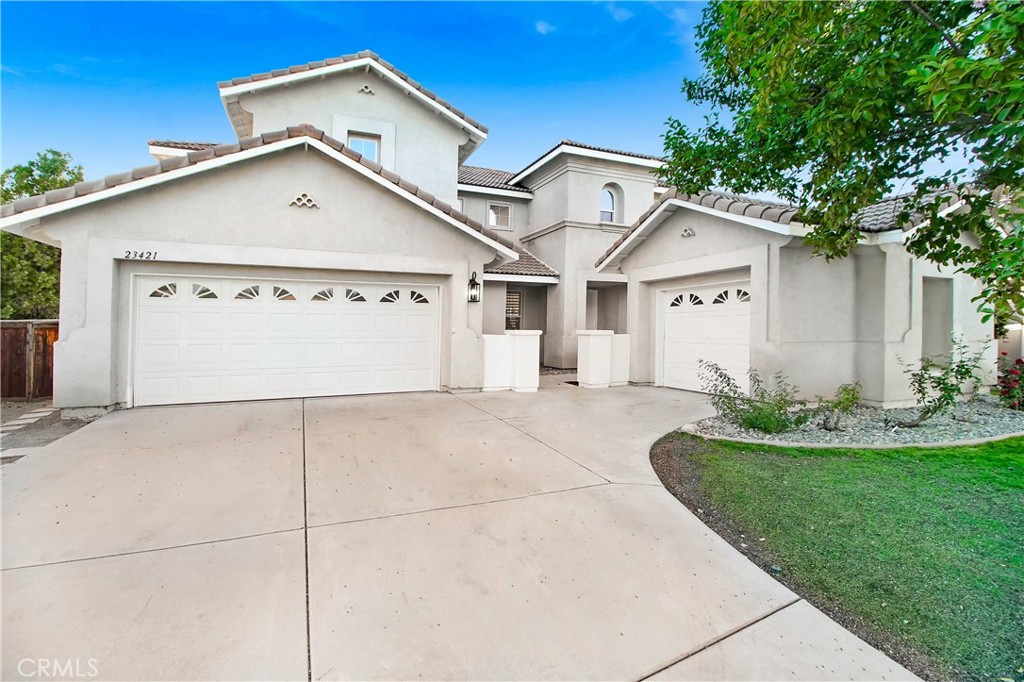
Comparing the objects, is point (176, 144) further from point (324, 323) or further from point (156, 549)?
point (156, 549)

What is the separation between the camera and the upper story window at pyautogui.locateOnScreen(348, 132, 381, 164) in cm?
1227

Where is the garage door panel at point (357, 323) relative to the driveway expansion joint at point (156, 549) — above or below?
above

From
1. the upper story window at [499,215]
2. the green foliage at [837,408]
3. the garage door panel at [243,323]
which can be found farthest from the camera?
the upper story window at [499,215]

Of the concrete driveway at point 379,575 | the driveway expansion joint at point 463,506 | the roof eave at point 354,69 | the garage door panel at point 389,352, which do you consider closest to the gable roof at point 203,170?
the garage door panel at point 389,352

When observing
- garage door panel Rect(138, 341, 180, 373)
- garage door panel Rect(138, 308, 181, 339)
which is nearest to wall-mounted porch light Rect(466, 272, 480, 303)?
garage door panel Rect(138, 308, 181, 339)

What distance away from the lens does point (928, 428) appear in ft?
24.7

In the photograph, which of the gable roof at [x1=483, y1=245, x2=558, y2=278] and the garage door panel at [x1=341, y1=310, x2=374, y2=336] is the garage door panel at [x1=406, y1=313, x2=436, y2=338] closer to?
the garage door panel at [x1=341, y1=310, x2=374, y2=336]

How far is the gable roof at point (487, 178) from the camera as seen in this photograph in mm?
17312

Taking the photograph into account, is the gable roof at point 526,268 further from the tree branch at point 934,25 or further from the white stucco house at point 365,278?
the tree branch at point 934,25

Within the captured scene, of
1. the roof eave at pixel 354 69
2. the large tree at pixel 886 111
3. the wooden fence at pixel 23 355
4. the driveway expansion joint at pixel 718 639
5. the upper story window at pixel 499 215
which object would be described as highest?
the roof eave at pixel 354 69

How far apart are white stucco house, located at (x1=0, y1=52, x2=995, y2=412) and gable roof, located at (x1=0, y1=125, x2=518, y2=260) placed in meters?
0.03

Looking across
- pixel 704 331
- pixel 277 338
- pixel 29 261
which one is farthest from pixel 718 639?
pixel 29 261

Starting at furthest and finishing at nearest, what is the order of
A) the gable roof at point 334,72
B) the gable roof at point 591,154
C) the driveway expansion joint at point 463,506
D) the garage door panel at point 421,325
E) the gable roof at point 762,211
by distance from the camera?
1. the gable roof at point 591,154
2. the gable roof at point 334,72
3. the garage door panel at point 421,325
4. the gable roof at point 762,211
5. the driveway expansion joint at point 463,506

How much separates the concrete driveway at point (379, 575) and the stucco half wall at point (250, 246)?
2.78m
